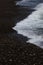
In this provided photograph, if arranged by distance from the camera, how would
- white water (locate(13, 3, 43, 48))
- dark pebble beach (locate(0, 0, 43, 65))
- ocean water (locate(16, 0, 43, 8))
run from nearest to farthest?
dark pebble beach (locate(0, 0, 43, 65)) → white water (locate(13, 3, 43, 48)) → ocean water (locate(16, 0, 43, 8))

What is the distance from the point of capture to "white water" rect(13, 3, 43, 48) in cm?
1159

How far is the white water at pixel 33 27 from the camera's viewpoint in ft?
38.0

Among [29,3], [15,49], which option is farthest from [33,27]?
[29,3]

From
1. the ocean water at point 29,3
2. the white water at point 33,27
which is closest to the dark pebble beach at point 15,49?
the white water at point 33,27

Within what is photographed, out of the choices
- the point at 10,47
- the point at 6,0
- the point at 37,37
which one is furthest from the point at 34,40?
the point at 6,0

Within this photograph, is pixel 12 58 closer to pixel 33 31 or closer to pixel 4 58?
pixel 4 58

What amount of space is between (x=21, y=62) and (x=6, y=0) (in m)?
14.8

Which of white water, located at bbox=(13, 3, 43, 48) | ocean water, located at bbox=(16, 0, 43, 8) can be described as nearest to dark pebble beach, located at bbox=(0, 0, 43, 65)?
white water, located at bbox=(13, 3, 43, 48)

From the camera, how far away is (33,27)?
1376 centimetres

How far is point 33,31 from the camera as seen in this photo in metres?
12.9

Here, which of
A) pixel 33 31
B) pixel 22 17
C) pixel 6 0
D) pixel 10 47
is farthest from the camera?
pixel 6 0

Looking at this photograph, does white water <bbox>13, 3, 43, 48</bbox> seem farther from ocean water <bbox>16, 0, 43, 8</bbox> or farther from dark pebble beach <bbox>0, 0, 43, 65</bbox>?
ocean water <bbox>16, 0, 43, 8</bbox>

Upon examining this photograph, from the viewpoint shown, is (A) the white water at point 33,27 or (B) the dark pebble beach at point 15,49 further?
(A) the white water at point 33,27

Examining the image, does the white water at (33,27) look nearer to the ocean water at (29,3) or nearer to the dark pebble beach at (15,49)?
the dark pebble beach at (15,49)
